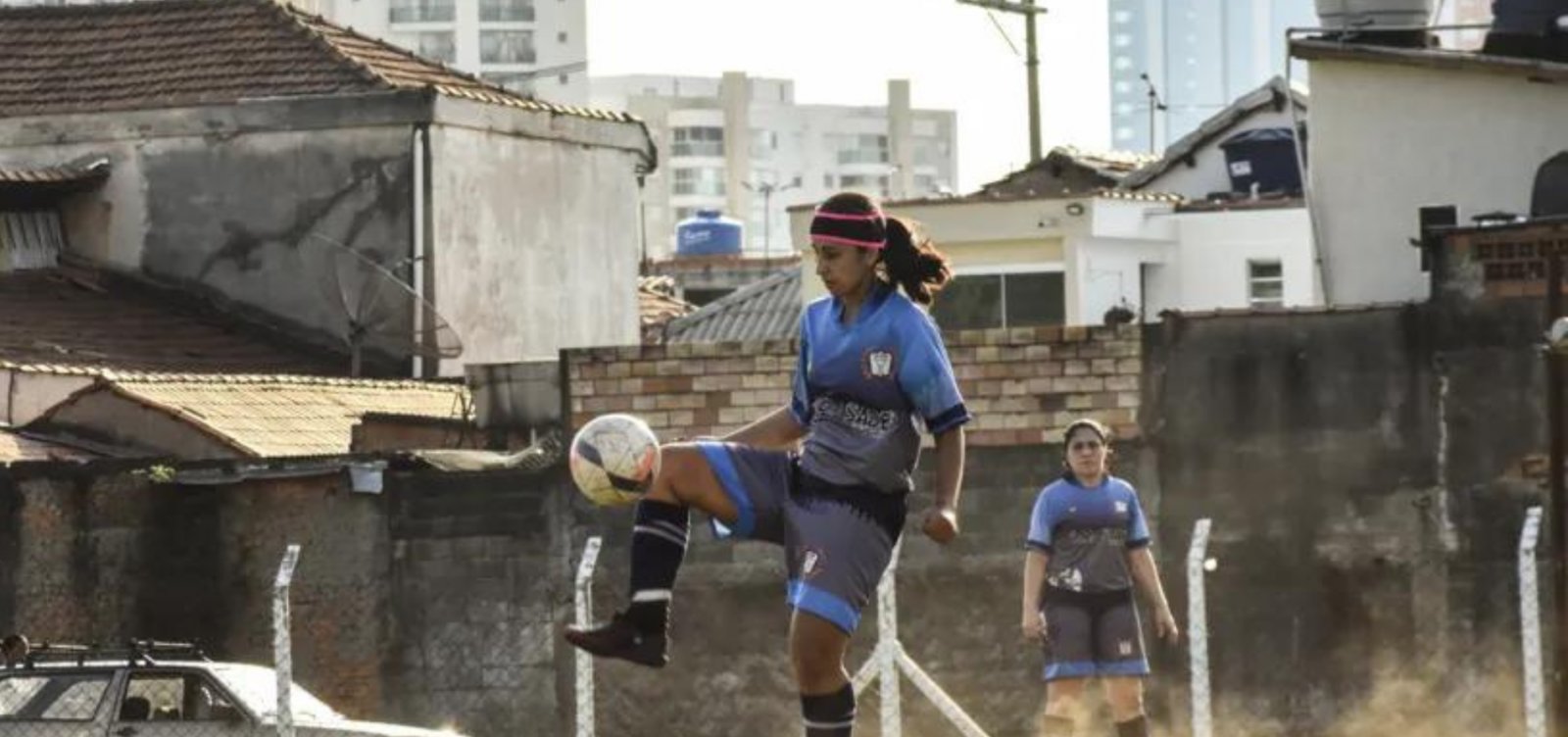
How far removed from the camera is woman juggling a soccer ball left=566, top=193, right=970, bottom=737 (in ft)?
35.6

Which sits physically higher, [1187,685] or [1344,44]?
[1344,44]

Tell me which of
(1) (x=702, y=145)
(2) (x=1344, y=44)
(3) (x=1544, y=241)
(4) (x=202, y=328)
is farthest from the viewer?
(1) (x=702, y=145)

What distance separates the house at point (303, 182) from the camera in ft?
115

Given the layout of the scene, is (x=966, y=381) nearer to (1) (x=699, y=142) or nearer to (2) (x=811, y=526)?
(2) (x=811, y=526)

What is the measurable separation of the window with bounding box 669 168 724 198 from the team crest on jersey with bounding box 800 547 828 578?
482 ft

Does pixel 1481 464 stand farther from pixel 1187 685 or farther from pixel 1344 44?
pixel 1344 44

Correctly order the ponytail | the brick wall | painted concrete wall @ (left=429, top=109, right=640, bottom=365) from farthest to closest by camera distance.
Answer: painted concrete wall @ (left=429, top=109, right=640, bottom=365) < the brick wall < the ponytail

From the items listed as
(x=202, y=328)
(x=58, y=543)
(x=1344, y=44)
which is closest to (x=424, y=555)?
(x=58, y=543)

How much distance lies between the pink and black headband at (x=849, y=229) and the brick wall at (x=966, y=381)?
8907mm

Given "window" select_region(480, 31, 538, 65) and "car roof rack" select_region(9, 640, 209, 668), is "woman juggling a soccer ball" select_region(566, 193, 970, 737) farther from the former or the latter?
"window" select_region(480, 31, 538, 65)

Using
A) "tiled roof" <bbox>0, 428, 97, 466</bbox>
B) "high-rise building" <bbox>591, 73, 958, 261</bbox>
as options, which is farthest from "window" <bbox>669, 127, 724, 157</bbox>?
"tiled roof" <bbox>0, 428, 97, 466</bbox>

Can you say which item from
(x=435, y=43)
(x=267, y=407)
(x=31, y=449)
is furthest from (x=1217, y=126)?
(x=435, y=43)

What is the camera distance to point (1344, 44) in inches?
1018

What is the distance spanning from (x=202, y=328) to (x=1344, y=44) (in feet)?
43.4
